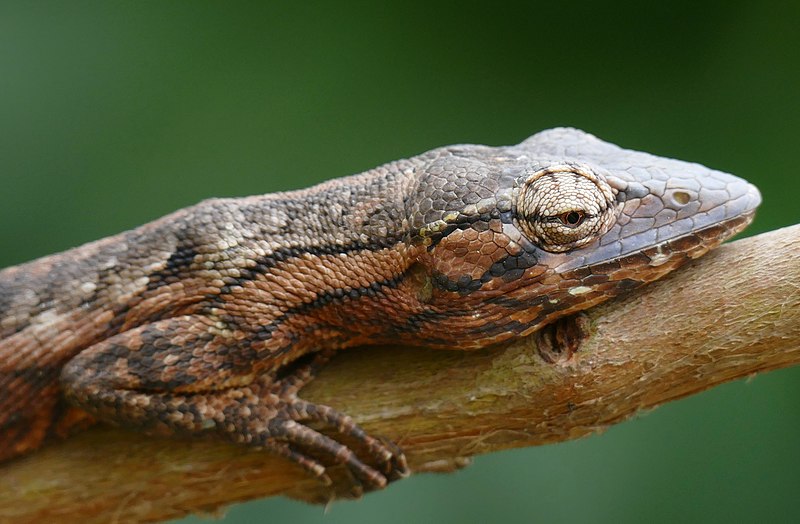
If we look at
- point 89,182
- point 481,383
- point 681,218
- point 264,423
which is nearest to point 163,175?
point 89,182

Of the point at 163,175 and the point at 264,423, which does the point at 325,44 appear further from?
the point at 264,423

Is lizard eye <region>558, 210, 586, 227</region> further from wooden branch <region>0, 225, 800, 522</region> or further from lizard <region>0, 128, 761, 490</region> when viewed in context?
wooden branch <region>0, 225, 800, 522</region>

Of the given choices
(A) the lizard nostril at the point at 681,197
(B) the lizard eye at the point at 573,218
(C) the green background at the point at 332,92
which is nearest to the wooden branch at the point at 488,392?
(A) the lizard nostril at the point at 681,197

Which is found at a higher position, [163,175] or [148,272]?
[163,175]

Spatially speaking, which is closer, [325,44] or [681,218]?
[681,218]

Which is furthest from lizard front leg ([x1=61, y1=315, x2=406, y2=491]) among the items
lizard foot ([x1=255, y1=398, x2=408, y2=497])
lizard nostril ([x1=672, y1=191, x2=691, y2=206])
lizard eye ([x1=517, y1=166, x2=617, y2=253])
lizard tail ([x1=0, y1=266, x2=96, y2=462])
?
lizard nostril ([x1=672, y1=191, x2=691, y2=206])

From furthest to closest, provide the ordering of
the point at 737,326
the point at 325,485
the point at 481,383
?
the point at 325,485 < the point at 481,383 < the point at 737,326

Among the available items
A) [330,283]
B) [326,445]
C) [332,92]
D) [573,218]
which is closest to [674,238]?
[573,218]
